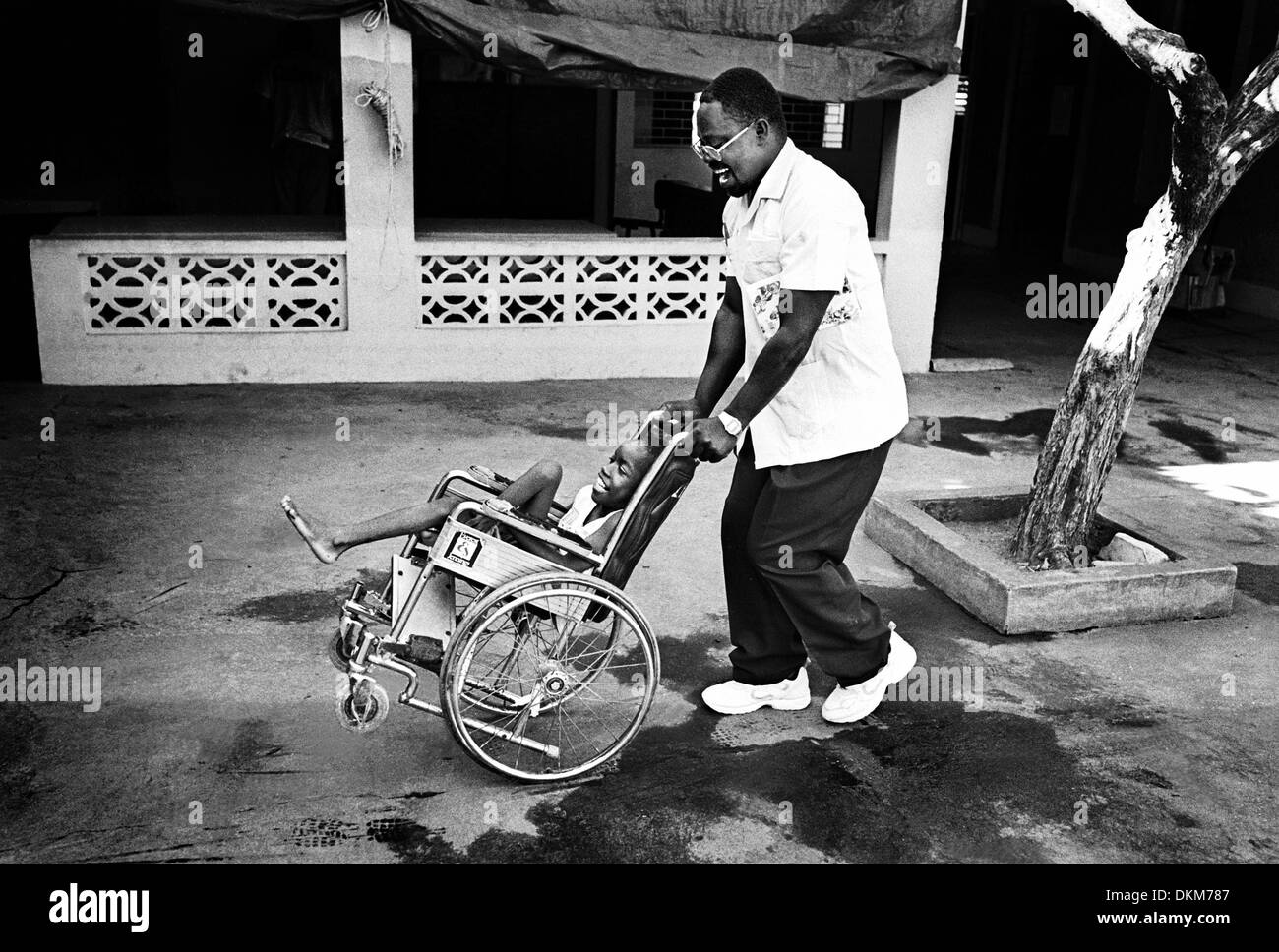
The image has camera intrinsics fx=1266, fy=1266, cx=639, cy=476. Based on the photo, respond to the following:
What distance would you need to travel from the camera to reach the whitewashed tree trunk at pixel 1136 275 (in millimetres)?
5121

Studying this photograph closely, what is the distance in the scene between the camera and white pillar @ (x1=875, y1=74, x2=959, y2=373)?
9.07 m

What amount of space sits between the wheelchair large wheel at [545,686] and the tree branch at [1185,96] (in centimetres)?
309

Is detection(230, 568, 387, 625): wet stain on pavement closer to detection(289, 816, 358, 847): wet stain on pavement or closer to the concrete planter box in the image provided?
detection(289, 816, 358, 847): wet stain on pavement

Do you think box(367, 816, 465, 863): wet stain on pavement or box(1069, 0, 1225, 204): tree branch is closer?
box(367, 816, 465, 863): wet stain on pavement

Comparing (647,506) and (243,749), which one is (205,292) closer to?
(243,749)

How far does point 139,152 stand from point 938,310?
24.1ft

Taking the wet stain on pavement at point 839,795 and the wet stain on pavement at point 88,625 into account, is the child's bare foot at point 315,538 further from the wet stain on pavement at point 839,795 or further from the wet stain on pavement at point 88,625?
the wet stain on pavement at point 88,625

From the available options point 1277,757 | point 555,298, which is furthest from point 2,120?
point 1277,757

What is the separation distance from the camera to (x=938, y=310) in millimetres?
11914

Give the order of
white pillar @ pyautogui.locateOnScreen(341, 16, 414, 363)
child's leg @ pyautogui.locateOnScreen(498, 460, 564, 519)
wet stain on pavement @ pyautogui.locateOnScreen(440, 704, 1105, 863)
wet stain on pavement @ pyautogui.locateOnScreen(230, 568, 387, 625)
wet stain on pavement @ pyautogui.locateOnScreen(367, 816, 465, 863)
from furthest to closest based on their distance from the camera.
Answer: white pillar @ pyautogui.locateOnScreen(341, 16, 414, 363), wet stain on pavement @ pyautogui.locateOnScreen(230, 568, 387, 625), child's leg @ pyautogui.locateOnScreen(498, 460, 564, 519), wet stain on pavement @ pyautogui.locateOnScreen(440, 704, 1105, 863), wet stain on pavement @ pyautogui.locateOnScreen(367, 816, 465, 863)

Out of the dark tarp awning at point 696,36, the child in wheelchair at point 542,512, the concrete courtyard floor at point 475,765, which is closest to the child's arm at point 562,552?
the child in wheelchair at point 542,512

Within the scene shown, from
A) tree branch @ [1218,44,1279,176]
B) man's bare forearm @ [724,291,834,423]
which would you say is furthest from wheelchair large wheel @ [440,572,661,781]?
tree branch @ [1218,44,1279,176]

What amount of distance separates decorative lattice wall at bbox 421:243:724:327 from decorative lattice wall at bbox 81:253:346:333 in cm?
70

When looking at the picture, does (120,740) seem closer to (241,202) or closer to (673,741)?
(673,741)
